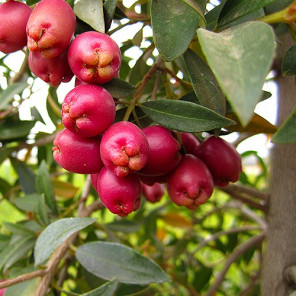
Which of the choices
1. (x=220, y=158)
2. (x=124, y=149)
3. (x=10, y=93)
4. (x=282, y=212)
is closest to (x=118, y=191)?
(x=124, y=149)

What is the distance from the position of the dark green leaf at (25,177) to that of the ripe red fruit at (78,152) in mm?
466

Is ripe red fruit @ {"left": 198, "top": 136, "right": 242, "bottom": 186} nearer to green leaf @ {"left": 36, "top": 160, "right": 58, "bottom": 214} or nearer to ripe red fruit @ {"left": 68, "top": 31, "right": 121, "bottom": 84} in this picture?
ripe red fruit @ {"left": 68, "top": 31, "right": 121, "bottom": 84}

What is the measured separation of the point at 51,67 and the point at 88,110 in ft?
0.30

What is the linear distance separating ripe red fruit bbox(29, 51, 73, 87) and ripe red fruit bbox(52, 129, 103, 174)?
0.07 m

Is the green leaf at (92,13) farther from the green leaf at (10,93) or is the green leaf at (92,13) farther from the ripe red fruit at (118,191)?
the green leaf at (10,93)

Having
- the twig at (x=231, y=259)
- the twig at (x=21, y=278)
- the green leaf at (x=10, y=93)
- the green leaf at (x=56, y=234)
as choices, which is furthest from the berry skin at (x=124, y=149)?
the twig at (x=231, y=259)

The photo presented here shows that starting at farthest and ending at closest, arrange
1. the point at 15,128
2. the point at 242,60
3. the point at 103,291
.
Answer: the point at 15,128 < the point at 103,291 < the point at 242,60

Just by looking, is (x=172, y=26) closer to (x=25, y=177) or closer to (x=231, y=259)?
(x=25, y=177)

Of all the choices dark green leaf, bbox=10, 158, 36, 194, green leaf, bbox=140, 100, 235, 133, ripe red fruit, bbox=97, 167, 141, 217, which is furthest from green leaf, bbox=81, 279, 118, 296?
dark green leaf, bbox=10, 158, 36, 194

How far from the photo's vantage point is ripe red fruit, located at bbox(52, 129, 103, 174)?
50 cm

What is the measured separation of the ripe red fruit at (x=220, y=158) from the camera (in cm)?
58

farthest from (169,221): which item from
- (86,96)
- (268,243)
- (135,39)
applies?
(86,96)

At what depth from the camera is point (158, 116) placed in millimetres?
530

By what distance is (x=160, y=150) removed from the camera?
50 centimetres
